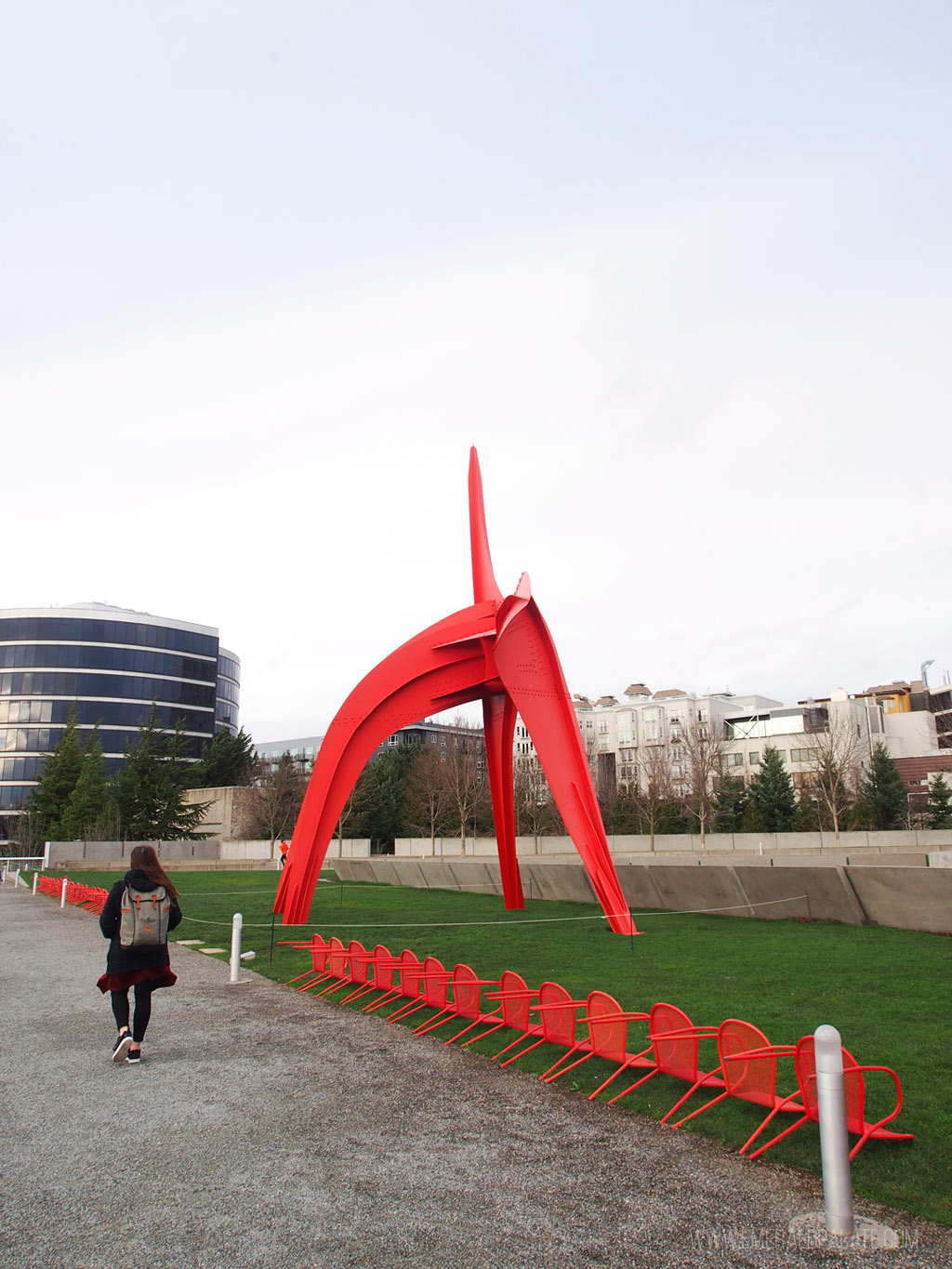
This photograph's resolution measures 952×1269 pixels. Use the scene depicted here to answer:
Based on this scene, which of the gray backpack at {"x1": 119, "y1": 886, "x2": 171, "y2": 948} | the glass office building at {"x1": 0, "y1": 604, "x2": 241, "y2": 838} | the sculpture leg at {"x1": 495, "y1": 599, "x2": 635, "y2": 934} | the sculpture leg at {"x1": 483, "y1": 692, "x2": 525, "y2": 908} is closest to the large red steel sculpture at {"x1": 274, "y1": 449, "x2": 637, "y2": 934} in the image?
the sculpture leg at {"x1": 495, "y1": 599, "x2": 635, "y2": 934}

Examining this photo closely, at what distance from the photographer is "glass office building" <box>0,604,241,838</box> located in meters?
76.6

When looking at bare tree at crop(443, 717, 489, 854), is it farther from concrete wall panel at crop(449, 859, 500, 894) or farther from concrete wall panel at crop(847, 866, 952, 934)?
concrete wall panel at crop(847, 866, 952, 934)

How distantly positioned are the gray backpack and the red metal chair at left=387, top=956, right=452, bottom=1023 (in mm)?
2511

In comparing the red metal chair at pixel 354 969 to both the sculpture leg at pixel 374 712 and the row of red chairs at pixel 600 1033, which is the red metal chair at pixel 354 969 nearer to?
the row of red chairs at pixel 600 1033

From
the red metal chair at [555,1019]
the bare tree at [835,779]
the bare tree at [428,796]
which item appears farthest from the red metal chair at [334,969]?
the bare tree at [428,796]

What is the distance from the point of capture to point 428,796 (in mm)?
58625

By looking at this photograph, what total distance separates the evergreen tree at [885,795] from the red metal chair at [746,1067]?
2030 inches

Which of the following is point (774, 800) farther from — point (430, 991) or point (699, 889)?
point (430, 991)

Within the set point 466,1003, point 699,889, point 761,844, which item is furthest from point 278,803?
point 466,1003

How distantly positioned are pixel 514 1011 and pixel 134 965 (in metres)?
3.14

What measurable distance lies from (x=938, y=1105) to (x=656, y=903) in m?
14.7

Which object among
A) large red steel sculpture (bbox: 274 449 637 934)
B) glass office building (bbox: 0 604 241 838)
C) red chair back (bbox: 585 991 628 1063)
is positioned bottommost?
red chair back (bbox: 585 991 628 1063)

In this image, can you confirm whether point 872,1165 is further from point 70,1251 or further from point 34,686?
point 34,686

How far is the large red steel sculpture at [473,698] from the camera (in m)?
14.8
